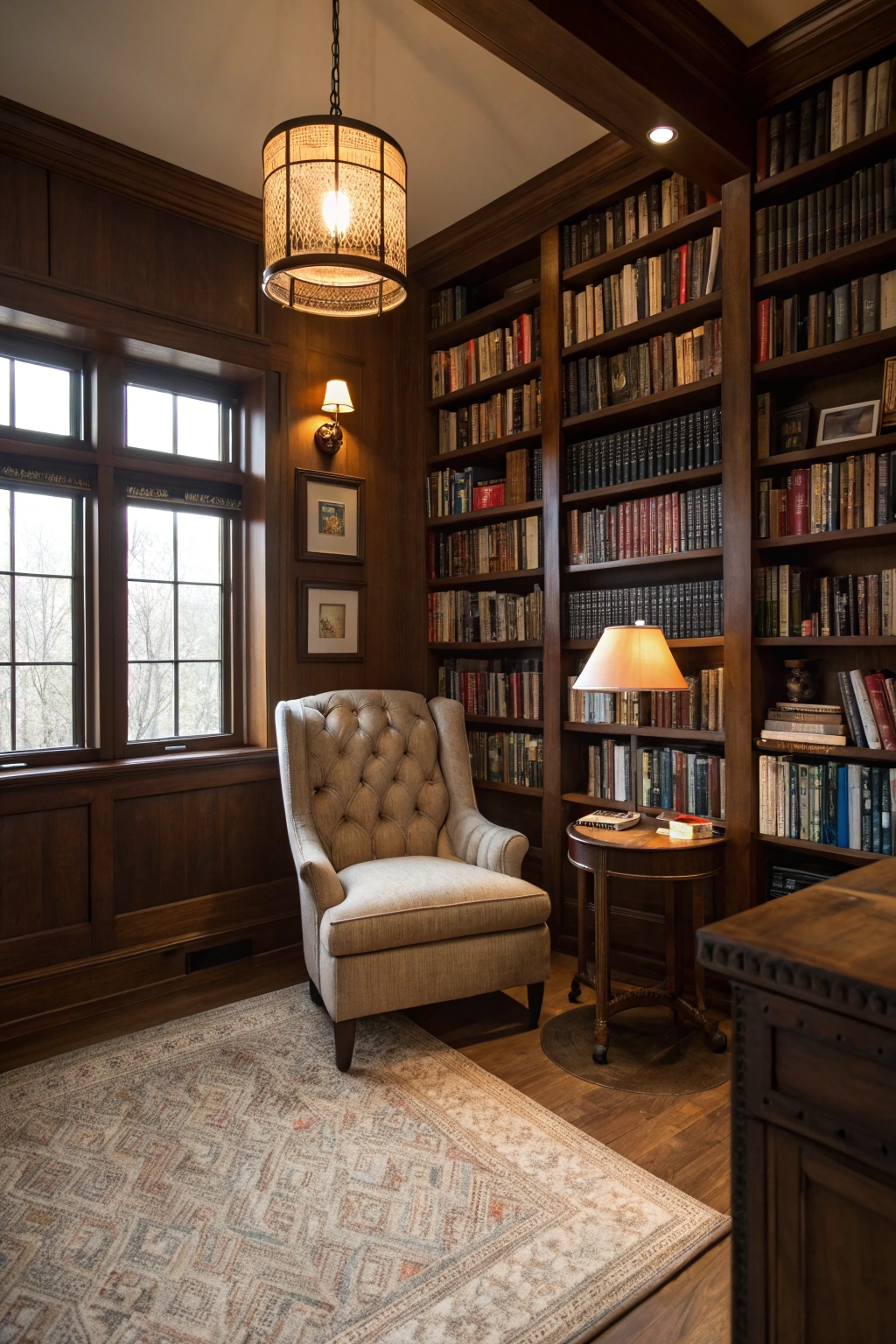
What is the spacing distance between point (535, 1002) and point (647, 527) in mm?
1729

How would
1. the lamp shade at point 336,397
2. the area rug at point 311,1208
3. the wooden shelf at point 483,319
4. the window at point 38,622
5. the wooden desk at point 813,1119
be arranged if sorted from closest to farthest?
1. the wooden desk at point 813,1119
2. the area rug at point 311,1208
3. the window at point 38,622
4. the wooden shelf at point 483,319
5. the lamp shade at point 336,397

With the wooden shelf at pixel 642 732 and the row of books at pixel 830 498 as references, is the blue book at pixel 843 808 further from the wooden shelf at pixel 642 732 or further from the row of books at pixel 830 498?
the row of books at pixel 830 498

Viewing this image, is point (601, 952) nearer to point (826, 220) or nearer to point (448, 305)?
point (826, 220)

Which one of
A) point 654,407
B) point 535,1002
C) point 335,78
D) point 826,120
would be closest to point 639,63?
point 826,120

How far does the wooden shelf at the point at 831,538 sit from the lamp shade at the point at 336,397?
1861 mm

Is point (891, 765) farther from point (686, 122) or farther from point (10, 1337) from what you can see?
point (10, 1337)

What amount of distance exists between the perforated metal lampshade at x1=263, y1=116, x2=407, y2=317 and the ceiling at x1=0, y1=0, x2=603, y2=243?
715mm

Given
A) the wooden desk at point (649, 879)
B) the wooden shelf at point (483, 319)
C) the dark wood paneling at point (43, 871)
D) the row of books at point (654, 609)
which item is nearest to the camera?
the wooden desk at point (649, 879)

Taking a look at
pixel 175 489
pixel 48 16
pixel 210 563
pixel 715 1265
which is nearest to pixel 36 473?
pixel 175 489

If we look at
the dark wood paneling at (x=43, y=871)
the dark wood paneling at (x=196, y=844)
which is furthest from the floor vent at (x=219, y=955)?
the dark wood paneling at (x=43, y=871)

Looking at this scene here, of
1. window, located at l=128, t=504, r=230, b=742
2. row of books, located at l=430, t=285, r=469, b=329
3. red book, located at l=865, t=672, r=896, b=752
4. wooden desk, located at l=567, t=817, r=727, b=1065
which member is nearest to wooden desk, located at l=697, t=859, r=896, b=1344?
wooden desk, located at l=567, t=817, r=727, b=1065

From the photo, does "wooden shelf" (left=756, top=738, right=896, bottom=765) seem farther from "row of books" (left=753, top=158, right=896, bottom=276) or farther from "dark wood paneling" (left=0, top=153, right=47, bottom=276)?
"dark wood paneling" (left=0, top=153, right=47, bottom=276)

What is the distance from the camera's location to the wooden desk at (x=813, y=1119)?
0.79 m

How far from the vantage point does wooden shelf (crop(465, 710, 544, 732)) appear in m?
3.46
